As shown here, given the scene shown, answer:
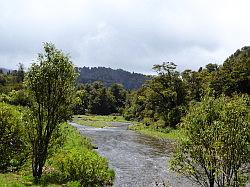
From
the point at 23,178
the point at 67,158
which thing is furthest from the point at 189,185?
the point at 23,178

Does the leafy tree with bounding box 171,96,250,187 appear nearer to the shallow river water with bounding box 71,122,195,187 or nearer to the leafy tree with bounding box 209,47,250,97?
the shallow river water with bounding box 71,122,195,187

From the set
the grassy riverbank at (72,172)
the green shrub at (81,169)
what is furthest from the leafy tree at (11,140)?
the green shrub at (81,169)

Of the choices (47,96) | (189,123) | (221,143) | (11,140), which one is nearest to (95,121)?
(11,140)

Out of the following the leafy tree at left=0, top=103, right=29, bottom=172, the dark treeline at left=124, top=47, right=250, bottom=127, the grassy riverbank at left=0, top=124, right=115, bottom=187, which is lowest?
the grassy riverbank at left=0, top=124, right=115, bottom=187

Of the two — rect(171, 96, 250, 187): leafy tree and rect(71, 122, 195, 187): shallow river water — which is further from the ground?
rect(171, 96, 250, 187): leafy tree

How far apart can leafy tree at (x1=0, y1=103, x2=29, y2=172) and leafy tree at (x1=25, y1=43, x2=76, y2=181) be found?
1.45 metres

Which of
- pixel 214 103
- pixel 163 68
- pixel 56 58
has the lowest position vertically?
pixel 214 103

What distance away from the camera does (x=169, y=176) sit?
1478 inches

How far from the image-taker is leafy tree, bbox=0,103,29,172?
1182 inches

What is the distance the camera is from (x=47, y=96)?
92.3 ft

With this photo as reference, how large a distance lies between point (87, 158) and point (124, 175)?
294 inches

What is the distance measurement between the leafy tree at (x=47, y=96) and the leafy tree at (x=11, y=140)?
1.45 meters

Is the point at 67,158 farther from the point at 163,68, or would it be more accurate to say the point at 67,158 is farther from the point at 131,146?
the point at 163,68

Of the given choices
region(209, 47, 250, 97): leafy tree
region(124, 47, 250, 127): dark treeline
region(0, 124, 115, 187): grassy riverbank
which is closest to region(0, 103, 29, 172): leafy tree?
region(0, 124, 115, 187): grassy riverbank
